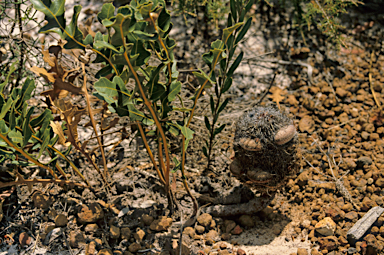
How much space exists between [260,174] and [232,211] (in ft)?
1.00

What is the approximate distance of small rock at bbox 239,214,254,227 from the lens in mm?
1843

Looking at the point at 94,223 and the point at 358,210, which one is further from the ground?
the point at 94,223

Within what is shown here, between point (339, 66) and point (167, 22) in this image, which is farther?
point (339, 66)

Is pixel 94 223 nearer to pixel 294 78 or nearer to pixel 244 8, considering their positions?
pixel 244 8

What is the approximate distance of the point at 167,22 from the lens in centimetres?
126

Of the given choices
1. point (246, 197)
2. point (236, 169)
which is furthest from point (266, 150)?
point (246, 197)

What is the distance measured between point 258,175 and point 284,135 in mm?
233

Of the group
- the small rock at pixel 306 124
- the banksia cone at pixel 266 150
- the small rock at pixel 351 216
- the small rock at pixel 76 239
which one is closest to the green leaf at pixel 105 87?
the banksia cone at pixel 266 150

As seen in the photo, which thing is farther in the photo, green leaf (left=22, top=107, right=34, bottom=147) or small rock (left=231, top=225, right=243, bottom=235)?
small rock (left=231, top=225, right=243, bottom=235)

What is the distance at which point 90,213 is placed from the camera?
177cm

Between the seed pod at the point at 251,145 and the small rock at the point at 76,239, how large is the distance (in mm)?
932

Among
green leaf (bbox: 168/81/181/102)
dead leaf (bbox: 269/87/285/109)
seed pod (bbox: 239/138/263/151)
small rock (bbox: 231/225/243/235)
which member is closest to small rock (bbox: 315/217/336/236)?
small rock (bbox: 231/225/243/235)

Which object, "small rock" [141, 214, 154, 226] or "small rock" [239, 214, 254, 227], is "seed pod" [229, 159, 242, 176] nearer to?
"small rock" [239, 214, 254, 227]

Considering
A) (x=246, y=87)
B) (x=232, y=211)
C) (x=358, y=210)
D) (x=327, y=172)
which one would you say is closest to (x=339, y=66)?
(x=246, y=87)
